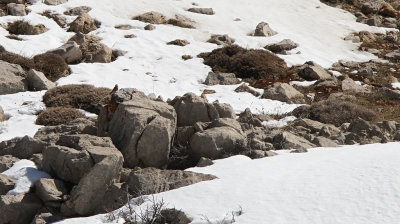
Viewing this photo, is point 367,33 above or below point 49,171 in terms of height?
below

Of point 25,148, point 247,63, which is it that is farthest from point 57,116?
point 247,63

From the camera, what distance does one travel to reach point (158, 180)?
9.16 meters

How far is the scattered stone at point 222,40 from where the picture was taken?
2539cm

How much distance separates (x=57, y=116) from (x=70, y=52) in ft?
22.1

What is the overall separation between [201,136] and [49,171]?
10.3 ft

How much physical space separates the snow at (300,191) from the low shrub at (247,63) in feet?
38.6

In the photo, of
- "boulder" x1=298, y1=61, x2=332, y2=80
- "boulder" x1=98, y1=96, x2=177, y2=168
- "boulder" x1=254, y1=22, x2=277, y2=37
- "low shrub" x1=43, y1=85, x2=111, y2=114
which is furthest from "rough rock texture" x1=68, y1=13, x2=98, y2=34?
"boulder" x1=98, y1=96, x2=177, y2=168

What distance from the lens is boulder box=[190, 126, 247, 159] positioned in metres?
10.7

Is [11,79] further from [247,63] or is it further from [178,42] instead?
[247,63]

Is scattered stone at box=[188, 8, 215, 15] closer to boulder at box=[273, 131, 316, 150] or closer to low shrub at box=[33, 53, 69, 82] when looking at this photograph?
low shrub at box=[33, 53, 69, 82]

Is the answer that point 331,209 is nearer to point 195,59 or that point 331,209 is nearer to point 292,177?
point 292,177

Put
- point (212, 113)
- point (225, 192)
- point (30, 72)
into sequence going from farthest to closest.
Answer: point (30, 72), point (212, 113), point (225, 192)

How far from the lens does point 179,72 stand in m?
21.5

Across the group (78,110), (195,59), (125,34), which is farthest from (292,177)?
(125,34)
